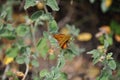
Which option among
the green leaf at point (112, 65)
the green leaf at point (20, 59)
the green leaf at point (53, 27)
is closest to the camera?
the green leaf at point (112, 65)

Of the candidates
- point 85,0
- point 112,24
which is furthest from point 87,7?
point 112,24

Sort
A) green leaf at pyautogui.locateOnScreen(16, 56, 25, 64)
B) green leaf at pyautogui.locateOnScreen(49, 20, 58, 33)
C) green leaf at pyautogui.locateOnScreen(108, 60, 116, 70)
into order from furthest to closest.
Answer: green leaf at pyautogui.locateOnScreen(16, 56, 25, 64)
green leaf at pyautogui.locateOnScreen(49, 20, 58, 33)
green leaf at pyautogui.locateOnScreen(108, 60, 116, 70)

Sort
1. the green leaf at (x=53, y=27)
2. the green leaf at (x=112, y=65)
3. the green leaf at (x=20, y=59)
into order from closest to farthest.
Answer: the green leaf at (x=112, y=65) < the green leaf at (x=53, y=27) < the green leaf at (x=20, y=59)

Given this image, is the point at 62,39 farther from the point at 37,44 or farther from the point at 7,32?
the point at 7,32

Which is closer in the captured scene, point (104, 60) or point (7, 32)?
point (104, 60)

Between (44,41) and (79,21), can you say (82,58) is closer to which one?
(79,21)

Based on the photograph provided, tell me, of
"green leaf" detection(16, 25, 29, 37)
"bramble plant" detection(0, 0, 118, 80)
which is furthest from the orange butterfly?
"green leaf" detection(16, 25, 29, 37)

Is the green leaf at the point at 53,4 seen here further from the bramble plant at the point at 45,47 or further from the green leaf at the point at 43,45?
the green leaf at the point at 43,45

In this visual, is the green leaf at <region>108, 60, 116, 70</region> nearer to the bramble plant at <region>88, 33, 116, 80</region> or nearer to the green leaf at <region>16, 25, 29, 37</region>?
the bramble plant at <region>88, 33, 116, 80</region>

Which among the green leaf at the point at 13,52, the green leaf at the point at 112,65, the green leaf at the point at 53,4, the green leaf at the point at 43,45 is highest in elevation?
the green leaf at the point at 53,4

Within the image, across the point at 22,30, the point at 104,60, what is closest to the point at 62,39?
the point at 104,60

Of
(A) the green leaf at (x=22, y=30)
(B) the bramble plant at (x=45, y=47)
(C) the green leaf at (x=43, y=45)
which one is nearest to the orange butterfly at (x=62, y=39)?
(B) the bramble plant at (x=45, y=47)
